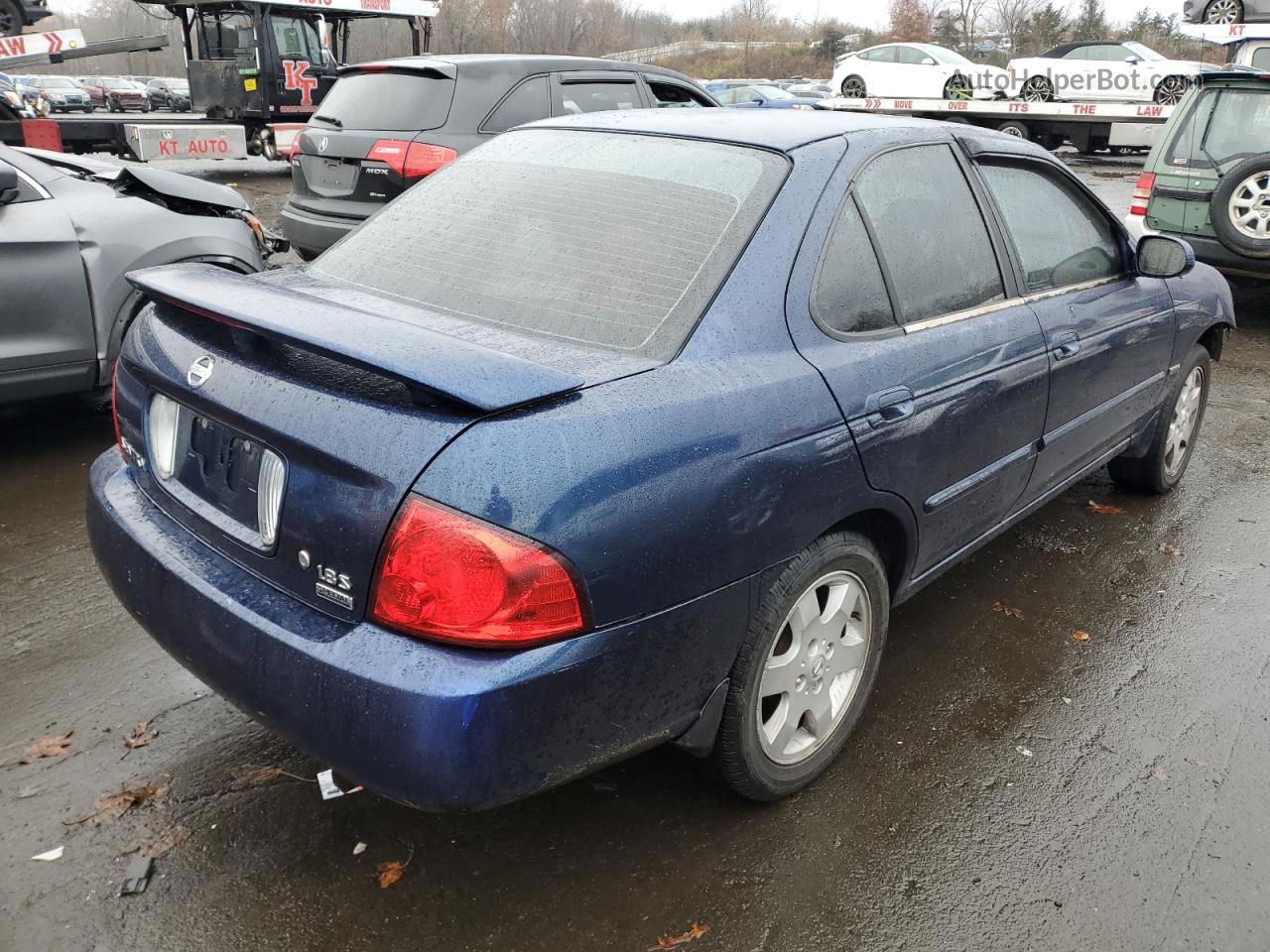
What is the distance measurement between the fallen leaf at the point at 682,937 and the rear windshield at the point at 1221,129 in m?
7.56

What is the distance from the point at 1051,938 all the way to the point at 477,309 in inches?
77.6

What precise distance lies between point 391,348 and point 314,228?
5.23m

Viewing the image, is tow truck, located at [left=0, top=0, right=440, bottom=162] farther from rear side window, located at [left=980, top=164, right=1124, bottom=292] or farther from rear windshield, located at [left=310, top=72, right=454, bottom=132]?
rear side window, located at [left=980, top=164, right=1124, bottom=292]

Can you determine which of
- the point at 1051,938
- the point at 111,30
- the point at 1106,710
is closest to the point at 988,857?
the point at 1051,938

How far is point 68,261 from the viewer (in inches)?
182

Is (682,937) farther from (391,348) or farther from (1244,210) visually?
(1244,210)

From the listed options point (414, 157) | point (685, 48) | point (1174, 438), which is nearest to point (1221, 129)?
point (1174, 438)

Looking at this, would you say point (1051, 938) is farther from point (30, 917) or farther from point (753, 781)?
point (30, 917)

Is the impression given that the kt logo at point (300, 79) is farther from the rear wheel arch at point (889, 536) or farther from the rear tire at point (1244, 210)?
the rear wheel arch at point (889, 536)

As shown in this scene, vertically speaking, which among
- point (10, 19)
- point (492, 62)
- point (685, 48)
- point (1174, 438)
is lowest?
point (1174, 438)

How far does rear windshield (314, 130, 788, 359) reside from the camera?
2379 millimetres

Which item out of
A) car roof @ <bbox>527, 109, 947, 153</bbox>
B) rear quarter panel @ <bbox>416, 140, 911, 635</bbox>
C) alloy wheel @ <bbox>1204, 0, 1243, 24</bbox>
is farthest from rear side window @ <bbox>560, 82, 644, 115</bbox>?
alloy wheel @ <bbox>1204, 0, 1243, 24</bbox>

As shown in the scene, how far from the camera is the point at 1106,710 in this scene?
10.5 feet

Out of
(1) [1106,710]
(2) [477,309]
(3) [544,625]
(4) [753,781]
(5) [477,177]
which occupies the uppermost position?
(5) [477,177]
